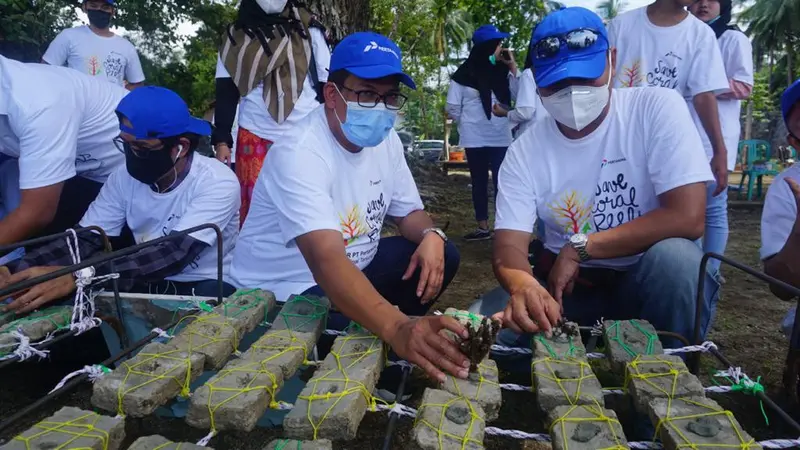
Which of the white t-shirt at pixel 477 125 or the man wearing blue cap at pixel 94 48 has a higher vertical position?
the man wearing blue cap at pixel 94 48

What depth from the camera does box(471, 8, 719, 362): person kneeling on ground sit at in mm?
1988

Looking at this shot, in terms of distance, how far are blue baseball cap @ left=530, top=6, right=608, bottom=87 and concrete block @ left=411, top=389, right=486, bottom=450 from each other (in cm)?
123

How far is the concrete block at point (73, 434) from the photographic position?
4.07ft

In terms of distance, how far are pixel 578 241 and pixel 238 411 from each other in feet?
4.24

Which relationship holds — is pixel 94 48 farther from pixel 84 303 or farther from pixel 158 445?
pixel 158 445

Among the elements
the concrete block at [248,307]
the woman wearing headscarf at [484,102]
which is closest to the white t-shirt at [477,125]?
the woman wearing headscarf at [484,102]

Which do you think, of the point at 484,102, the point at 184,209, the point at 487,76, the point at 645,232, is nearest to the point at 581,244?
the point at 645,232

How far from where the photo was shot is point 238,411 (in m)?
1.37

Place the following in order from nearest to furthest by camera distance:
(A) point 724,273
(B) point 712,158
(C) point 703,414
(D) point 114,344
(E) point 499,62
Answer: (C) point 703,414, (D) point 114,344, (B) point 712,158, (A) point 724,273, (E) point 499,62

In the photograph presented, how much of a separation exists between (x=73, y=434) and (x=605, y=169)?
1.90m

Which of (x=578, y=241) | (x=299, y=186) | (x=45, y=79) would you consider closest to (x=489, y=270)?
(x=578, y=241)

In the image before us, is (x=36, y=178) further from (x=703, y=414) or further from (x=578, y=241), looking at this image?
(x=703, y=414)

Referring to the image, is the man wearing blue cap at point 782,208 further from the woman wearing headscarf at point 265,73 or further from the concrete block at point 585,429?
the woman wearing headscarf at point 265,73

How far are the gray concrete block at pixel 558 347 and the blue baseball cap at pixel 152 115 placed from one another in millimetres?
1794
